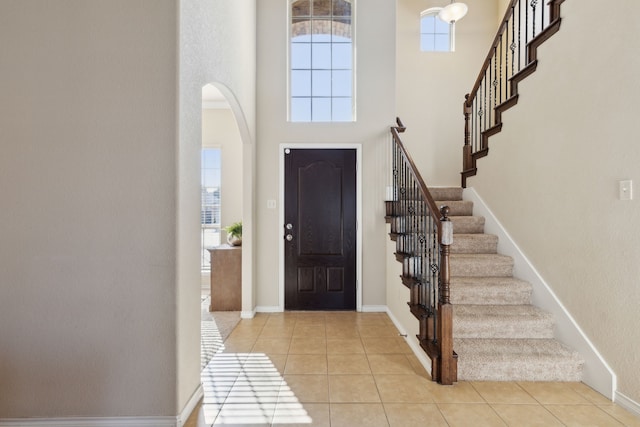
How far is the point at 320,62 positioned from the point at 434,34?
1.99 meters

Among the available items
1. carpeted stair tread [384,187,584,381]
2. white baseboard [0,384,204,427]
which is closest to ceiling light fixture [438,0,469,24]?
carpeted stair tread [384,187,584,381]

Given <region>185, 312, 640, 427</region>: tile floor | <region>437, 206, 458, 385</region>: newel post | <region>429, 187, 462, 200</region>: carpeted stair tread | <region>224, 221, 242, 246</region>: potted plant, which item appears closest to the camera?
<region>185, 312, 640, 427</region>: tile floor

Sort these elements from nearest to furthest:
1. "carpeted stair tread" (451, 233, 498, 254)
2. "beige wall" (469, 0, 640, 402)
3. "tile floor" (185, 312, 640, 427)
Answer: "tile floor" (185, 312, 640, 427) → "beige wall" (469, 0, 640, 402) → "carpeted stair tread" (451, 233, 498, 254)

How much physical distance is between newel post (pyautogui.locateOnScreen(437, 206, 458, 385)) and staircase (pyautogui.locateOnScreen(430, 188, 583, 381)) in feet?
0.34

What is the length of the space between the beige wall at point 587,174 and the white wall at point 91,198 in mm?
2828

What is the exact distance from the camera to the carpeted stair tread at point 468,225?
375 cm

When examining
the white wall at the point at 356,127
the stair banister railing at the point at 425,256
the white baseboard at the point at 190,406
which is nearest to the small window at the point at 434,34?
the white wall at the point at 356,127

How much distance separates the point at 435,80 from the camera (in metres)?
5.12

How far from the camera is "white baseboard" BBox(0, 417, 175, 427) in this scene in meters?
1.93

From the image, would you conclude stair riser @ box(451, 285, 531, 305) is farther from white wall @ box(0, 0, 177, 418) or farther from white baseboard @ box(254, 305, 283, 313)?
white wall @ box(0, 0, 177, 418)

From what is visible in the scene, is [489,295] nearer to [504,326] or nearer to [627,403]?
[504,326]

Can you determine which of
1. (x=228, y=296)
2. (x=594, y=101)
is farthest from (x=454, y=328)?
(x=228, y=296)

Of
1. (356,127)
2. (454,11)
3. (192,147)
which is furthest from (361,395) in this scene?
(454,11)

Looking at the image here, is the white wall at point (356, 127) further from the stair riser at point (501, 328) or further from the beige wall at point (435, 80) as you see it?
the stair riser at point (501, 328)
